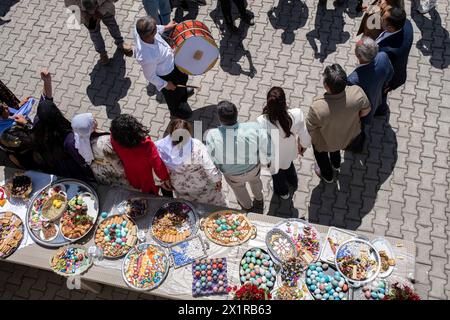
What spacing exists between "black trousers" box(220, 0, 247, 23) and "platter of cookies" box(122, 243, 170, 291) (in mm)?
4561

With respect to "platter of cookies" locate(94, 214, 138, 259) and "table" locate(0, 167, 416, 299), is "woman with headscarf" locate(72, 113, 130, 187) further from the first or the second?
"platter of cookies" locate(94, 214, 138, 259)

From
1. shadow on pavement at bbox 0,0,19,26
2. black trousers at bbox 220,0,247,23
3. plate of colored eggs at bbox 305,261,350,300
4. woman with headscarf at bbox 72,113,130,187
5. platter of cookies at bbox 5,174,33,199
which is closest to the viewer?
plate of colored eggs at bbox 305,261,350,300

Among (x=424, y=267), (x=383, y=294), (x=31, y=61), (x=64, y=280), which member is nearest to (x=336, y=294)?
(x=383, y=294)

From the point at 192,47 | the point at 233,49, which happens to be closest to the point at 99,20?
the point at 192,47

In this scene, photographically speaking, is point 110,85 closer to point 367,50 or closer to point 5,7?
point 5,7

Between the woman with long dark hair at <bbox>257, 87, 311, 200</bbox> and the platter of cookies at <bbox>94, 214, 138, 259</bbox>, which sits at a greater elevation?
the woman with long dark hair at <bbox>257, 87, 311, 200</bbox>

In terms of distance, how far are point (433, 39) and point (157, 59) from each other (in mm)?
4893

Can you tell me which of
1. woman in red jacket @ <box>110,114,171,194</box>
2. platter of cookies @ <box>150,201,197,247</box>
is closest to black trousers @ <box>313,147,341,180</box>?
platter of cookies @ <box>150,201,197,247</box>

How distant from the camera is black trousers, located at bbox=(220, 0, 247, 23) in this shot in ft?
23.7

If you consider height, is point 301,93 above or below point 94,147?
above

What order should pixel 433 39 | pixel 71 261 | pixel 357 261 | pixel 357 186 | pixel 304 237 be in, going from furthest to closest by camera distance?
pixel 433 39, pixel 357 186, pixel 71 261, pixel 304 237, pixel 357 261

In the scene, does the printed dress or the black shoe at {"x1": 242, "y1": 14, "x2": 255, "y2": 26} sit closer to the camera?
the printed dress

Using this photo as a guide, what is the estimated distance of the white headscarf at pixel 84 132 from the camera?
4.54 metres

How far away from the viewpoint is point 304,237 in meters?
4.58
